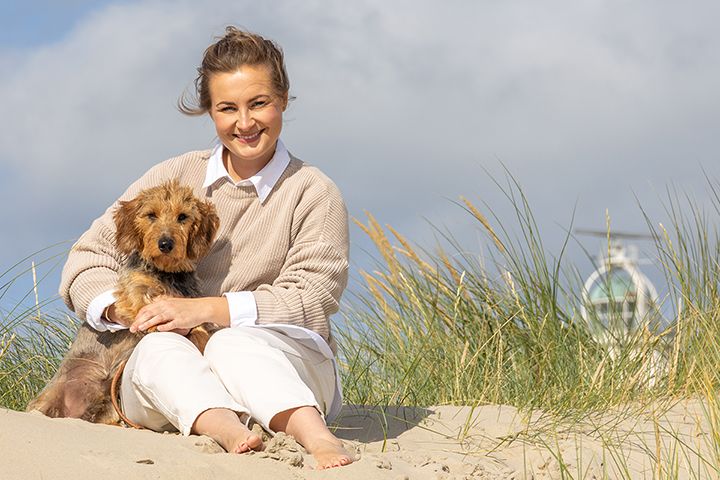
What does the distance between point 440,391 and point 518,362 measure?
551 millimetres

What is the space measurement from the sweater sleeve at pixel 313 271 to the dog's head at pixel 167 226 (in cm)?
36

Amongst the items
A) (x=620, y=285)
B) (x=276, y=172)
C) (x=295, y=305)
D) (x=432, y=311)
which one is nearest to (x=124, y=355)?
(x=295, y=305)

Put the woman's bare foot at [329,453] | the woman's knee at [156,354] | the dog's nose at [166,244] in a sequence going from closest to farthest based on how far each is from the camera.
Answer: the woman's bare foot at [329,453]
the woman's knee at [156,354]
the dog's nose at [166,244]

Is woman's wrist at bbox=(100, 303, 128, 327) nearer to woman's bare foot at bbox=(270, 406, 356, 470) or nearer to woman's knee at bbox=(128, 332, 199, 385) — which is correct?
woman's knee at bbox=(128, 332, 199, 385)


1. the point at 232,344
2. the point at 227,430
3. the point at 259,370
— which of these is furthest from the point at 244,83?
the point at 227,430

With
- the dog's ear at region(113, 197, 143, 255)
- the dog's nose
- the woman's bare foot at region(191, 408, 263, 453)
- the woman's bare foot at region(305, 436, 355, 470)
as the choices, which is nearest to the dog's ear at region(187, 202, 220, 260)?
the dog's nose

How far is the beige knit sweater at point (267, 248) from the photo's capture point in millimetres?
4547

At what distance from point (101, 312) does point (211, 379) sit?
0.76 meters

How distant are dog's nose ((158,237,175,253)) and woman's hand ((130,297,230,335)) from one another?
228mm

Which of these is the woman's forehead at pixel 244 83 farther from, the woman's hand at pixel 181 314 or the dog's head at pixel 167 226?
the woman's hand at pixel 181 314

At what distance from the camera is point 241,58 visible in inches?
185

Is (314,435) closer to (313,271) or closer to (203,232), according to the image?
(313,271)

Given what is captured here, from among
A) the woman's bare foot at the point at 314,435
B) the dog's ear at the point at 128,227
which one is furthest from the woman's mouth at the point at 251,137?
the woman's bare foot at the point at 314,435

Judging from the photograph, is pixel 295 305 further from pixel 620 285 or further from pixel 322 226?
pixel 620 285
